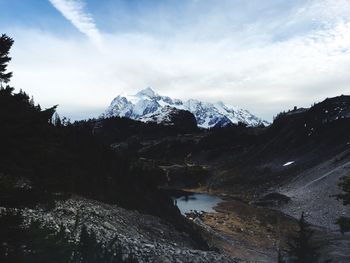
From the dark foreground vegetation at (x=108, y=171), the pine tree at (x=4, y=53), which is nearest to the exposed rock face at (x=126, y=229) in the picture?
the dark foreground vegetation at (x=108, y=171)

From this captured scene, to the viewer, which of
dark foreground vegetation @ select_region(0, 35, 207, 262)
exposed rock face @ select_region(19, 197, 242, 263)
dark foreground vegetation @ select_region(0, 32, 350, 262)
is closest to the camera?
dark foreground vegetation @ select_region(0, 35, 207, 262)

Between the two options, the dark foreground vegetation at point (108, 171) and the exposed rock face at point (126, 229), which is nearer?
the dark foreground vegetation at point (108, 171)

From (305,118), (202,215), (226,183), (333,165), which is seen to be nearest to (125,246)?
(202,215)

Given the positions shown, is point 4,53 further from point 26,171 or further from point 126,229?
point 126,229

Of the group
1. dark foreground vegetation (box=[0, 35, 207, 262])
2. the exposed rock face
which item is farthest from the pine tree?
the exposed rock face

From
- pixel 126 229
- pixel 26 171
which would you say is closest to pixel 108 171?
pixel 126 229

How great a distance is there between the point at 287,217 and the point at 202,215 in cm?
1541

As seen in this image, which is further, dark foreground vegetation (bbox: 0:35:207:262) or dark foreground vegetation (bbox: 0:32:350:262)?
dark foreground vegetation (bbox: 0:32:350:262)

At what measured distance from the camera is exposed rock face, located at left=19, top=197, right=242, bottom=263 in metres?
28.5

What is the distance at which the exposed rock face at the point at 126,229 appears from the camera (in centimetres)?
2845

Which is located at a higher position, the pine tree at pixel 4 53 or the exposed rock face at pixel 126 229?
the pine tree at pixel 4 53

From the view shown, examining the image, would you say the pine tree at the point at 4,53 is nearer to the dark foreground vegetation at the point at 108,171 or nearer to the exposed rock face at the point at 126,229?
the dark foreground vegetation at the point at 108,171

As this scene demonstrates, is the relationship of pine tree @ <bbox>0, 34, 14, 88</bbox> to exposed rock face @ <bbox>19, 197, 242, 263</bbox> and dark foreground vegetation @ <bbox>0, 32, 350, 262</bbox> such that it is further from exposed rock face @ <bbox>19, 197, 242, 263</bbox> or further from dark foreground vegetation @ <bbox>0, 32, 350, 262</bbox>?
exposed rock face @ <bbox>19, 197, 242, 263</bbox>

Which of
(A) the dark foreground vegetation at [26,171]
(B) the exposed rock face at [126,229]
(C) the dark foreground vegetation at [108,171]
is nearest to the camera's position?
(A) the dark foreground vegetation at [26,171]
